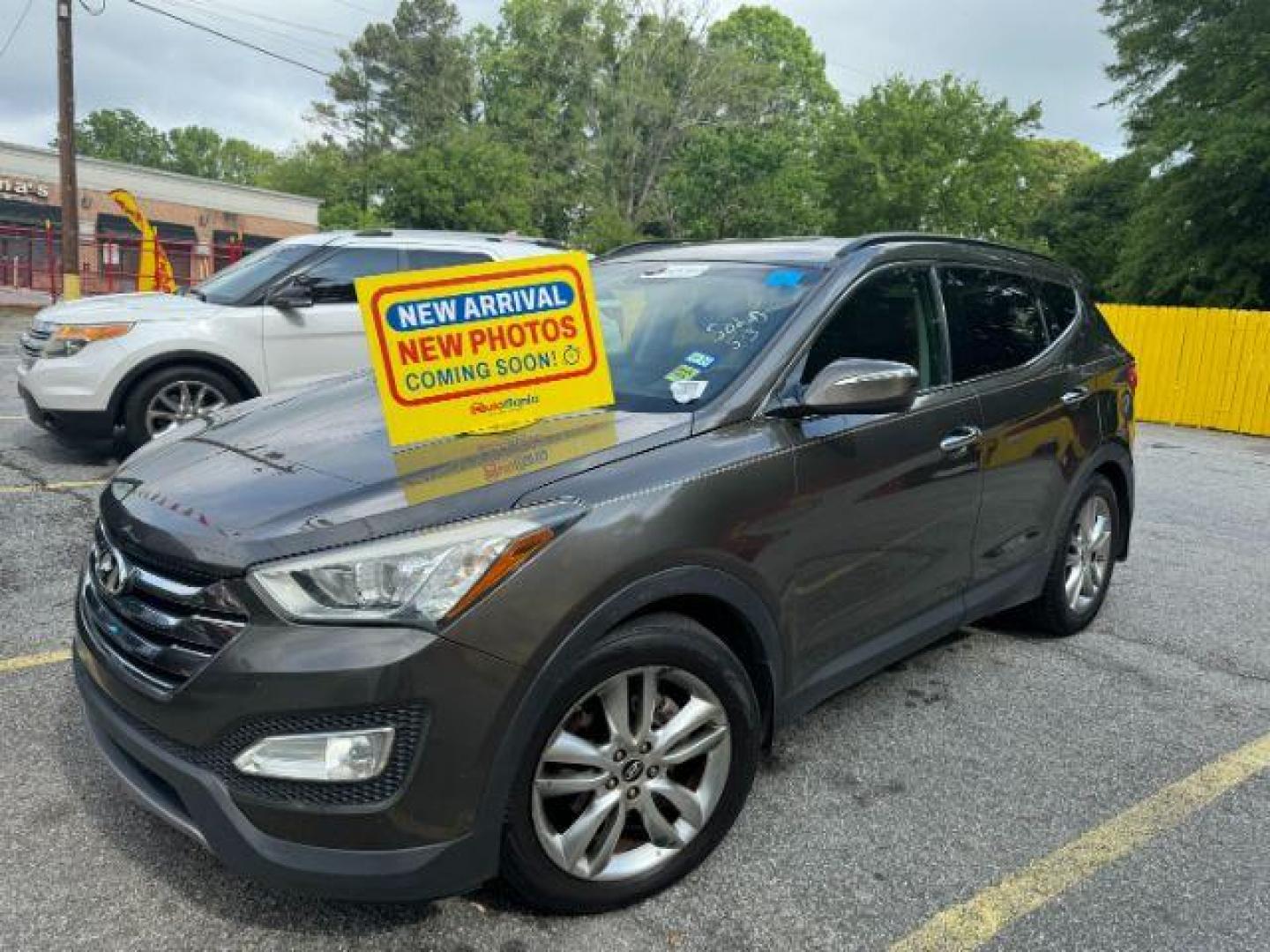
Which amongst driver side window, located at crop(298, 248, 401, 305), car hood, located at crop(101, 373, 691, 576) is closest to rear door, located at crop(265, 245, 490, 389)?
driver side window, located at crop(298, 248, 401, 305)

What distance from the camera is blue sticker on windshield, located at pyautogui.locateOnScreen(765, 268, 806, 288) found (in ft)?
10.3

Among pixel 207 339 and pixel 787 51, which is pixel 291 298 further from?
pixel 787 51

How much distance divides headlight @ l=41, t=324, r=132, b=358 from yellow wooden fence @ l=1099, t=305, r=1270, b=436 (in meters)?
13.6

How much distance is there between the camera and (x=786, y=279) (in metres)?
3.18

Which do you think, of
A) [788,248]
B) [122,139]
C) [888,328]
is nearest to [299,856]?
[888,328]

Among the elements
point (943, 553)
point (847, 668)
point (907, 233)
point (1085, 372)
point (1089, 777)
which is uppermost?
point (907, 233)

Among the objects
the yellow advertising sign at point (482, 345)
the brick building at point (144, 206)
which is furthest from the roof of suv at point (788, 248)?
the brick building at point (144, 206)

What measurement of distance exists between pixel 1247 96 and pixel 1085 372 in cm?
2161

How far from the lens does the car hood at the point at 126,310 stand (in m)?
6.63

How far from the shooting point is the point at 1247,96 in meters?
21.0

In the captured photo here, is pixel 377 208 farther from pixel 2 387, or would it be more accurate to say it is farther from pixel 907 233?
pixel 907 233

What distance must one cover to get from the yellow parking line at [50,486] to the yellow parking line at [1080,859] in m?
5.45

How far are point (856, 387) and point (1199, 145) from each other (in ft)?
77.4

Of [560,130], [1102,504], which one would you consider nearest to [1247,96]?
[1102,504]
